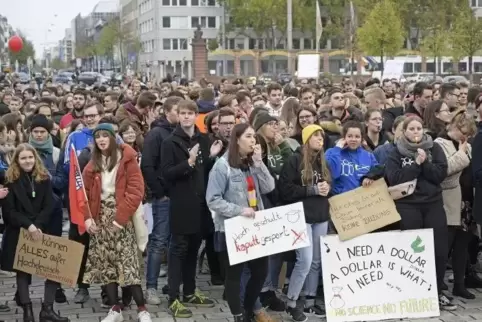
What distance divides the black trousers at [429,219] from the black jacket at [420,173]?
60mm

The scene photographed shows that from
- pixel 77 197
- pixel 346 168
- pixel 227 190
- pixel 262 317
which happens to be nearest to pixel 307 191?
pixel 346 168

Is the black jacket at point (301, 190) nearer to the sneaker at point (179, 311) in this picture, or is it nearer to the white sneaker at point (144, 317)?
the sneaker at point (179, 311)

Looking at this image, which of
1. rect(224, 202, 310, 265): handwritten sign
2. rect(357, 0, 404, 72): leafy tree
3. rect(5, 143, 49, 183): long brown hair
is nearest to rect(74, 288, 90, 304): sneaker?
rect(5, 143, 49, 183): long brown hair

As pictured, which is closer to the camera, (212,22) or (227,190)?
(227,190)

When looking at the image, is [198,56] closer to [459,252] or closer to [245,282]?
[459,252]

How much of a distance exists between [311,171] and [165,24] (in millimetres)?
100552

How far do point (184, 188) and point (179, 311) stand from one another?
1213 millimetres

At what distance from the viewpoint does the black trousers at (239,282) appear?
23.4 feet

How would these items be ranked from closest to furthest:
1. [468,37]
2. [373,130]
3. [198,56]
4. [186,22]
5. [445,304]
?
[445,304] → [373,130] → [468,37] → [198,56] → [186,22]

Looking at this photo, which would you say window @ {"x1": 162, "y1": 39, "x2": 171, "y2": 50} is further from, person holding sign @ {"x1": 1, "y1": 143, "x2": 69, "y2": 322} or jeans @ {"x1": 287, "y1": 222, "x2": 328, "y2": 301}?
jeans @ {"x1": 287, "y1": 222, "x2": 328, "y2": 301}

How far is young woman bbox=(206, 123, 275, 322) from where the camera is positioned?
23.4ft

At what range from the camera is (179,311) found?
780 cm

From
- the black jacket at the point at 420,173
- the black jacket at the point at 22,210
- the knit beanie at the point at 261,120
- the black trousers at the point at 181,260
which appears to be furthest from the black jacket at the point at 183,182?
the black jacket at the point at 420,173

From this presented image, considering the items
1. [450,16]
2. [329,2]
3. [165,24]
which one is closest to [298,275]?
[450,16]
